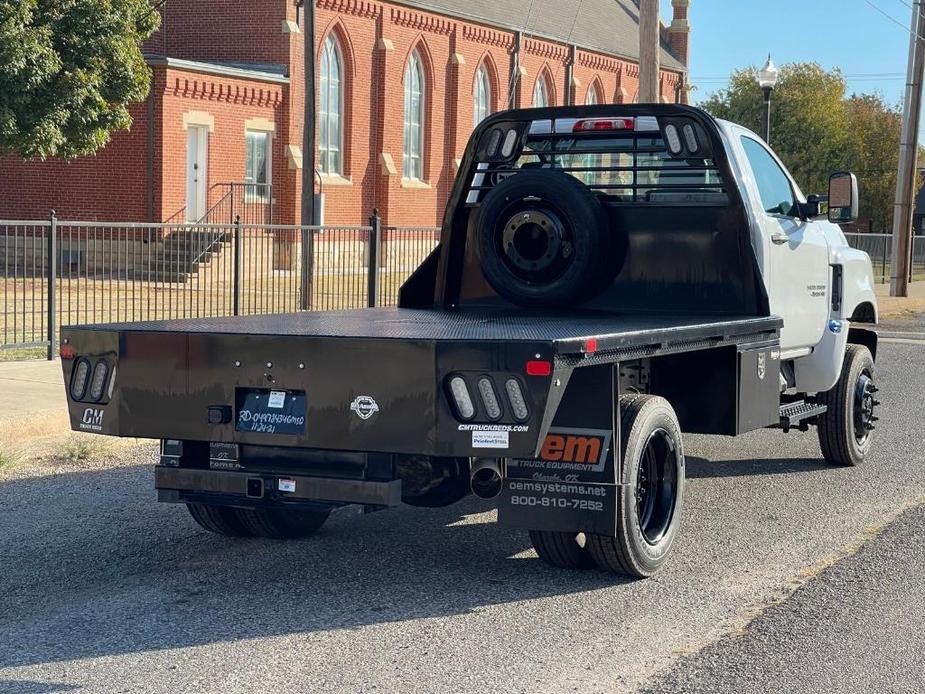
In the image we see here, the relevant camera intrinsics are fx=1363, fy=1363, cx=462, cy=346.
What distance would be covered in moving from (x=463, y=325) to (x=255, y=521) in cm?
158

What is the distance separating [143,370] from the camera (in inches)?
247

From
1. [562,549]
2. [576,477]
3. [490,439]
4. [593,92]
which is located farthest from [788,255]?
[593,92]

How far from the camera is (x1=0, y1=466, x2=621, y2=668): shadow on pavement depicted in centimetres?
569

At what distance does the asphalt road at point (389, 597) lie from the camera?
515 centimetres

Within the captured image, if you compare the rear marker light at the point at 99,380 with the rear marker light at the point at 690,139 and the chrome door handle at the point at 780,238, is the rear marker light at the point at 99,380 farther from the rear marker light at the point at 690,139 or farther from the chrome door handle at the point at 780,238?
the chrome door handle at the point at 780,238

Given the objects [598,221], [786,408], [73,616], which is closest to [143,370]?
[73,616]

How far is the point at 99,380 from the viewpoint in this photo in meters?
6.43

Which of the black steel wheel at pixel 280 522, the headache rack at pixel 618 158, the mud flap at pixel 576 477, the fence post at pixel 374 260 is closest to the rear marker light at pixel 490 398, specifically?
the mud flap at pixel 576 477

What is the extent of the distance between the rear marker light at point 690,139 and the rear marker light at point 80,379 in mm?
3766

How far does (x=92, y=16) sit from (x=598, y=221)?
19.1 metres

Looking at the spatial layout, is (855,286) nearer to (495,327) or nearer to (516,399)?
(495,327)

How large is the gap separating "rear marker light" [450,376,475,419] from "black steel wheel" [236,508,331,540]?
1.74 m

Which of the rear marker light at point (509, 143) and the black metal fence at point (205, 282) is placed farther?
the black metal fence at point (205, 282)

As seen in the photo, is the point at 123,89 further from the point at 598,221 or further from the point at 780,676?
the point at 780,676
